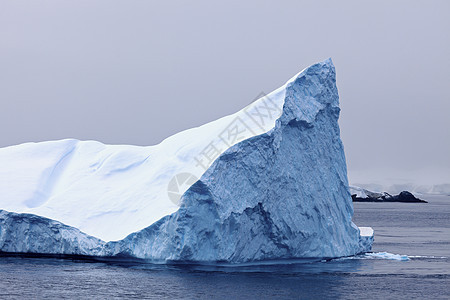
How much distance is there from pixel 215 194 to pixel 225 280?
2.48m

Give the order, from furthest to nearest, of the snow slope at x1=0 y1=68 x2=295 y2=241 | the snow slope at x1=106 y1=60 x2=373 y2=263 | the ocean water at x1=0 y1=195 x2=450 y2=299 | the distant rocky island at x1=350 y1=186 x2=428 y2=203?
the distant rocky island at x1=350 y1=186 x2=428 y2=203
the snow slope at x1=0 y1=68 x2=295 y2=241
the snow slope at x1=106 y1=60 x2=373 y2=263
the ocean water at x1=0 y1=195 x2=450 y2=299

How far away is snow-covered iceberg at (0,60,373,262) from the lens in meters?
19.9

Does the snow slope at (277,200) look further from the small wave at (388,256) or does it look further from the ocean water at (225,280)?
the small wave at (388,256)

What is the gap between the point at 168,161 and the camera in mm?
22562

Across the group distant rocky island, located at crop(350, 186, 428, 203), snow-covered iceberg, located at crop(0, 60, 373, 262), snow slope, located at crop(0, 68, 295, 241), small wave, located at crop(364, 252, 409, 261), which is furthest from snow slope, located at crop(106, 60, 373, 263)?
distant rocky island, located at crop(350, 186, 428, 203)

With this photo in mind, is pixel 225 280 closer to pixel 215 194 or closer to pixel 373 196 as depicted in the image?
pixel 215 194

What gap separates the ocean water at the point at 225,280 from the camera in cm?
1688

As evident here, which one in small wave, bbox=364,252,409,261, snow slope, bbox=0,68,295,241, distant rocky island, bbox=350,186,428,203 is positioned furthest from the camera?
distant rocky island, bbox=350,186,428,203

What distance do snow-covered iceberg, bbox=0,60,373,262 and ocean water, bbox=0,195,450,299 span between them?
53 centimetres

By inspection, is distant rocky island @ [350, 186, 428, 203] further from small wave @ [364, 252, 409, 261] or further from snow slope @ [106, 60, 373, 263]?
snow slope @ [106, 60, 373, 263]

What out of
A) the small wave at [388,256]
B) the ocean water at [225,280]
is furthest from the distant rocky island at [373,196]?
the ocean water at [225,280]

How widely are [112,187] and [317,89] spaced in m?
7.43

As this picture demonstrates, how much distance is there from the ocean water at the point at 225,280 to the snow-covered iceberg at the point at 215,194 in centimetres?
53

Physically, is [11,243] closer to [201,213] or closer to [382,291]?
[201,213]
